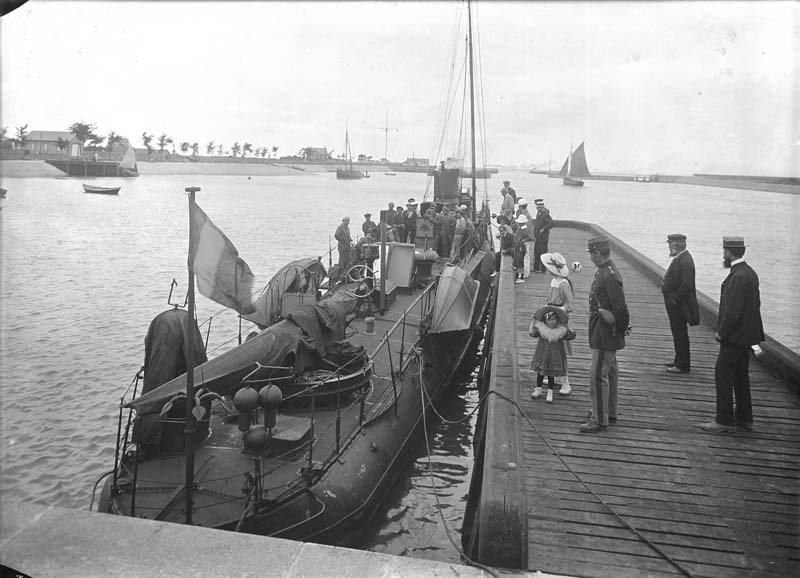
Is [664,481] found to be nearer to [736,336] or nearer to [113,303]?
[736,336]

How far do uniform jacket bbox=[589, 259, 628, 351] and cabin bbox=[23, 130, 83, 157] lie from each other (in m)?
96.9

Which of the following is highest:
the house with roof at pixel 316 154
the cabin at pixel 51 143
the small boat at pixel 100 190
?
the house with roof at pixel 316 154

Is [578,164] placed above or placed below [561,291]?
above

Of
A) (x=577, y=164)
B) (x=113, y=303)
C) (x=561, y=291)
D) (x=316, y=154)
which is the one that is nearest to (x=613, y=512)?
(x=561, y=291)

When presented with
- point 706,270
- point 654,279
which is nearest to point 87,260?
point 654,279

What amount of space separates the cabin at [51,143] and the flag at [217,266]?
9512cm

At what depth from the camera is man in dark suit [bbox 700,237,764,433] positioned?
6.88 metres

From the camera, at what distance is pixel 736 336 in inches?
273

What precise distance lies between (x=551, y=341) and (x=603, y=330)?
1.06 metres

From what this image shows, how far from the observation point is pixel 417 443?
Answer: 38.8ft

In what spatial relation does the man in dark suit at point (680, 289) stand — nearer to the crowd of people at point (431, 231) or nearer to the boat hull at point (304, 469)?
the boat hull at point (304, 469)

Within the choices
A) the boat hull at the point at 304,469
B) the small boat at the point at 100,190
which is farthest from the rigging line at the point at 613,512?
the small boat at the point at 100,190

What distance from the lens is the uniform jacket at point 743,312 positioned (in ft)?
22.5

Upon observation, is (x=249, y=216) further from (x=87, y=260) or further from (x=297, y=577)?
(x=297, y=577)
